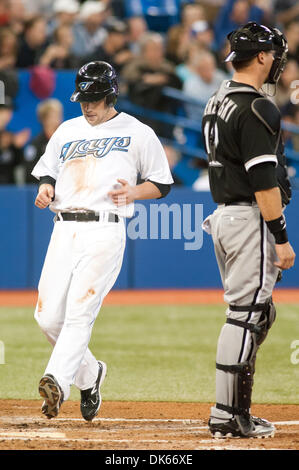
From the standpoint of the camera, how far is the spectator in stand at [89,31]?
1469 cm

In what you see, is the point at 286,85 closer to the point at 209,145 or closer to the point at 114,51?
the point at 114,51

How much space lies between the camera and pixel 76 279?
18.2 ft

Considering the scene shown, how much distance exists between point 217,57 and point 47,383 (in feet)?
34.0

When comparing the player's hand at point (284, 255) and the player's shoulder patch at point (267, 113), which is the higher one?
the player's shoulder patch at point (267, 113)

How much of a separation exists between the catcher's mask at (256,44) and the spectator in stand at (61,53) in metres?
8.89

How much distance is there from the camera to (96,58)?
1398cm

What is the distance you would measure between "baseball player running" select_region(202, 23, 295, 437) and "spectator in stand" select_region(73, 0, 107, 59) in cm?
965

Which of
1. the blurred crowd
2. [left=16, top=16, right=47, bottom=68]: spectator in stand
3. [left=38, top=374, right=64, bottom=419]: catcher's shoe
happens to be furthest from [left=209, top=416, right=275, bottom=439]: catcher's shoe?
[left=16, top=16, right=47, bottom=68]: spectator in stand

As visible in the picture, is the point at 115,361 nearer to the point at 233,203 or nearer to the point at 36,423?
the point at 36,423

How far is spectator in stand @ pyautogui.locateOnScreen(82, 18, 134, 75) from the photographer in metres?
13.9

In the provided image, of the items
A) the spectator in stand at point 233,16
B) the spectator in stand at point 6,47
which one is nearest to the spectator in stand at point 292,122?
the spectator in stand at point 233,16

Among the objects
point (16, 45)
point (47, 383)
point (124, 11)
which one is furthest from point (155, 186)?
point (124, 11)

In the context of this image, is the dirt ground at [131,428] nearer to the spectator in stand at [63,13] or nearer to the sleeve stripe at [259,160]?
the sleeve stripe at [259,160]

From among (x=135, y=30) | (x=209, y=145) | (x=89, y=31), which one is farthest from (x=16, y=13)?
(x=209, y=145)
